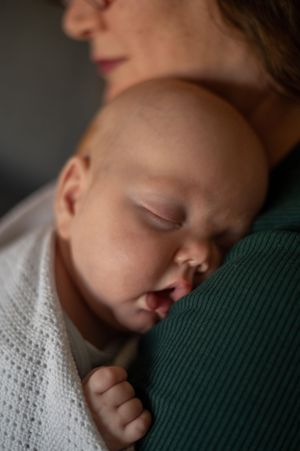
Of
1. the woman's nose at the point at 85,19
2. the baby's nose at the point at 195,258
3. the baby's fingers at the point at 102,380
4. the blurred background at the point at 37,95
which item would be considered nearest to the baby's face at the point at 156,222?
the baby's nose at the point at 195,258

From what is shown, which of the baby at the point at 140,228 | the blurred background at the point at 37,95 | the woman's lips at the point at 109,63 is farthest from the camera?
the blurred background at the point at 37,95

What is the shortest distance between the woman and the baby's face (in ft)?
0.20

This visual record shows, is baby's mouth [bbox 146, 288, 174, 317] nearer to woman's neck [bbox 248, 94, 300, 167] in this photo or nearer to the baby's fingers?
the baby's fingers

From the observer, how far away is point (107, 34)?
0.99 m

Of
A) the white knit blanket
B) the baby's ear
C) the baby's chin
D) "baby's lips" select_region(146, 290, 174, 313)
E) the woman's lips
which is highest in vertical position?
the woman's lips

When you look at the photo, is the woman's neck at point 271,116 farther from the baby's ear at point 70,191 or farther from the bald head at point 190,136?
the baby's ear at point 70,191

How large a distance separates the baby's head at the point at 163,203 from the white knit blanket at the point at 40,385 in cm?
11

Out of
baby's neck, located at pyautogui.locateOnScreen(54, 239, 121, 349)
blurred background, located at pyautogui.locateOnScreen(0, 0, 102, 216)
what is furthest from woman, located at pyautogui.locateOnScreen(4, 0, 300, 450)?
blurred background, located at pyautogui.locateOnScreen(0, 0, 102, 216)

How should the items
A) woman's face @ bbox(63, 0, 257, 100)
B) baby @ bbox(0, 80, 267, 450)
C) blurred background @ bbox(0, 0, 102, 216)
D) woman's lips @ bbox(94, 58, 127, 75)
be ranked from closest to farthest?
baby @ bbox(0, 80, 267, 450) → woman's face @ bbox(63, 0, 257, 100) → woman's lips @ bbox(94, 58, 127, 75) → blurred background @ bbox(0, 0, 102, 216)

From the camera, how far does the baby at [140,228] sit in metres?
0.78

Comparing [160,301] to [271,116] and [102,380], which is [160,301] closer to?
[102,380]

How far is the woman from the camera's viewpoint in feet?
1.98

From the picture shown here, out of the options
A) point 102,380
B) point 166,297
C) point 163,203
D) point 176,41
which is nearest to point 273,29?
point 176,41

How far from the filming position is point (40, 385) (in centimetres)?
70
